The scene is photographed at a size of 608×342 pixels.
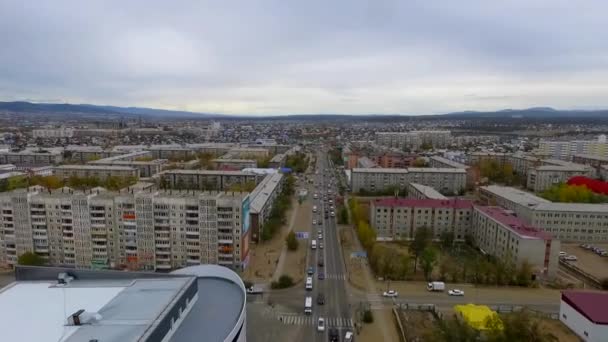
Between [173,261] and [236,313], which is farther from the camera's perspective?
[173,261]

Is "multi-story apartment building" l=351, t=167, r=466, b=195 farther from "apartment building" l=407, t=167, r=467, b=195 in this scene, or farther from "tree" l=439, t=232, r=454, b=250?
"tree" l=439, t=232, r=454, b=250

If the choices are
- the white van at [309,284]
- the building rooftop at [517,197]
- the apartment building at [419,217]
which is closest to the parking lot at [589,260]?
the building rooftop at [517,197]

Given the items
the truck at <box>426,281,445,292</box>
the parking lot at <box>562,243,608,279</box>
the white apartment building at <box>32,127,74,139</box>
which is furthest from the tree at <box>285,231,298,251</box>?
the white apartment building at <box>32,127,74,139</box>

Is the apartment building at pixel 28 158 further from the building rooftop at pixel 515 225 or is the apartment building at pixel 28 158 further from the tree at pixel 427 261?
the building rooftop at pixel 515 225

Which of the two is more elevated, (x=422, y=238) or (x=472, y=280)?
(x=422, y=238)

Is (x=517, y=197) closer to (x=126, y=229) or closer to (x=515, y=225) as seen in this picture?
(x=515, y=225)

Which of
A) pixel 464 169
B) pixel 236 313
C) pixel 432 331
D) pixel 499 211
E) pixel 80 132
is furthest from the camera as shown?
pixel 80 132

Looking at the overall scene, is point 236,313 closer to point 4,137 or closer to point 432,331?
point 432,331

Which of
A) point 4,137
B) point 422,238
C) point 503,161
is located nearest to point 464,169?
point 503,161
